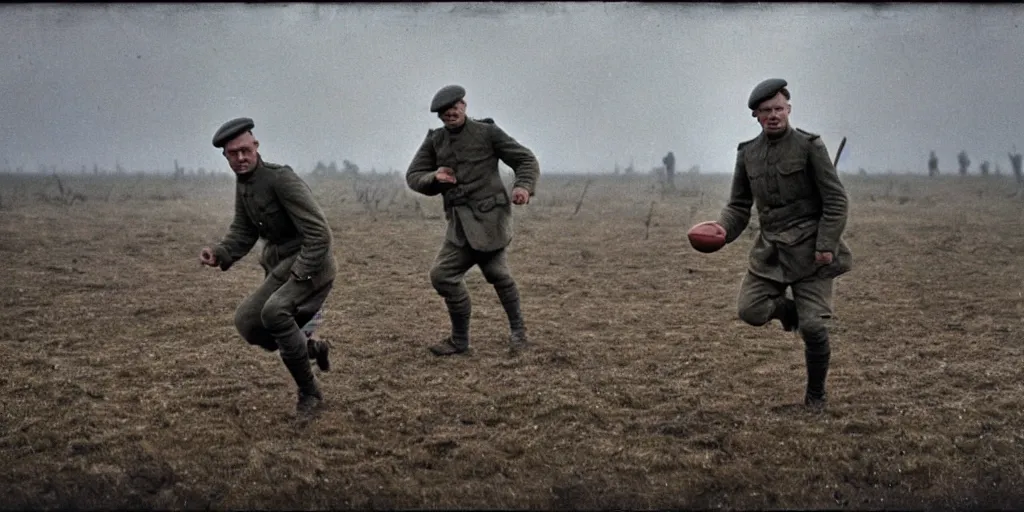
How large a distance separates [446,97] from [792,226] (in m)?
2.41

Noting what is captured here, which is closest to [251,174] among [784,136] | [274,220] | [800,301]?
[274,220]

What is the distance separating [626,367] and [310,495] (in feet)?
8.40

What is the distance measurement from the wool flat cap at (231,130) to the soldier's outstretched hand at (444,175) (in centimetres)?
138

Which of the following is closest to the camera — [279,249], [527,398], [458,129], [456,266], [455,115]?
[279,249]

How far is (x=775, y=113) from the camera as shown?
425cm

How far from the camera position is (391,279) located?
898 cm

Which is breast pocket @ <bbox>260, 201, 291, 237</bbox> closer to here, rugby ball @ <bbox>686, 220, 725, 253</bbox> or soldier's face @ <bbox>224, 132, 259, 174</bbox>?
soldier's face @ <bbox>224, 132, 259, 174</bbox>

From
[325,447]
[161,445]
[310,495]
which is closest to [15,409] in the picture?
[161,445]

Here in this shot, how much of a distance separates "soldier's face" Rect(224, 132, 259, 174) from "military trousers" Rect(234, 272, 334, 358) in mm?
631

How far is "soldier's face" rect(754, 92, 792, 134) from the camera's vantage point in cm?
425

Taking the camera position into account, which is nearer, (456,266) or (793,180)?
(793,180)

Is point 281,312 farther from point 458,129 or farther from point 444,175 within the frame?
point 458,129

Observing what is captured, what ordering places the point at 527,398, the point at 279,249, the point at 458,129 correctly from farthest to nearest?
the point at 458,129 → the point at 527,398 → the point at 279,249

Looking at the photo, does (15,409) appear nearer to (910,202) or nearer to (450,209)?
(450,209)
